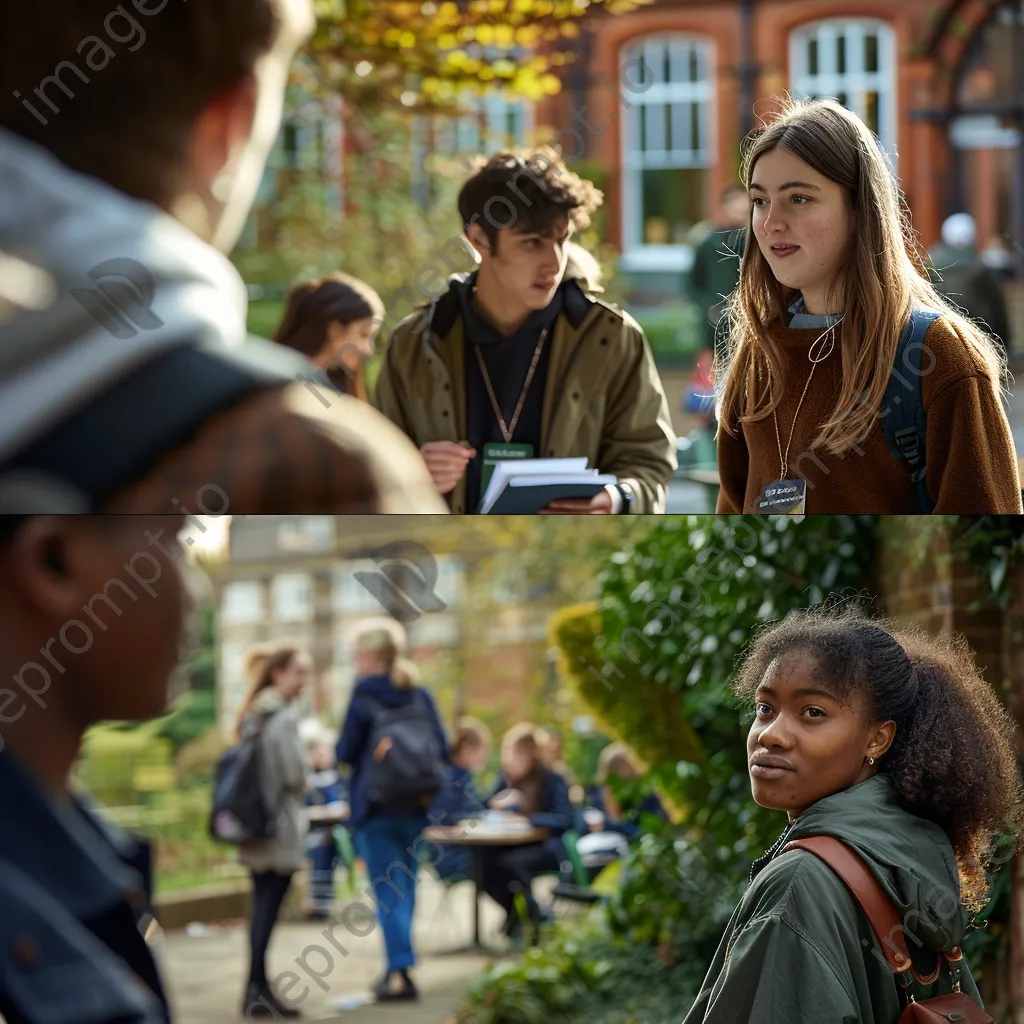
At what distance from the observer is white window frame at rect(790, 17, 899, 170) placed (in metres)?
3.84

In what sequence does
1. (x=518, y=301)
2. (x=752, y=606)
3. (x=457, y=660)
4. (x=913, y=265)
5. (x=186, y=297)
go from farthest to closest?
(x=457, y=660)
(x=752, y=606)
(x=518, y=301)
(x=913, y=265)
(x=186, y=297)

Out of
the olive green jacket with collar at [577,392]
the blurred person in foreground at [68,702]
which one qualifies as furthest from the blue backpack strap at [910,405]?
the blurred person in foreground at [68,702]

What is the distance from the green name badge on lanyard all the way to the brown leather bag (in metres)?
0.95

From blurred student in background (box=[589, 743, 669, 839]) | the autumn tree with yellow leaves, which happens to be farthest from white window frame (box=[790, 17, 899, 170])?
blurred student in background (box=[589, 743, 669, 839])

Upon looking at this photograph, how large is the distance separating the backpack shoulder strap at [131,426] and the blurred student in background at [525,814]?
Answer: 347 centimetres

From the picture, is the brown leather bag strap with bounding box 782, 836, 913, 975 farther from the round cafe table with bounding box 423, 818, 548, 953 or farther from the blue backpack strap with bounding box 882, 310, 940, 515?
the round cafe table with bounding box 423, 818, 548, 953

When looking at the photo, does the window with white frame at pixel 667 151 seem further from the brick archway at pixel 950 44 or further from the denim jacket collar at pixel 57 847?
the denim jacket collar at pixel 57 847

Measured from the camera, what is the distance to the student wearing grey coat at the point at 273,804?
4457 mm

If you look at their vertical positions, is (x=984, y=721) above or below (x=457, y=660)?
above

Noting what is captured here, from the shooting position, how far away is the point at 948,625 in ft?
8.79

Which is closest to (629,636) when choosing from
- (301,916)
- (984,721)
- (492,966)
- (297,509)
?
(492,966)

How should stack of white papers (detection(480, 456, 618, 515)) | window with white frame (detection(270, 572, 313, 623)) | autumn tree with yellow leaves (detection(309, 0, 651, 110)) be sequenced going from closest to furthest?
stack of white papers (detection(480, 456, 618, 515))
autumn tree with yellow leaves (detection(309, 0, 651, 110))
window with white frame (detection(270, 572, 313, 623))

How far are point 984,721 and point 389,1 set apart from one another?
112 inches

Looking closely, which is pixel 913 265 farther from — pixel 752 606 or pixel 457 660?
pixel 457 660
